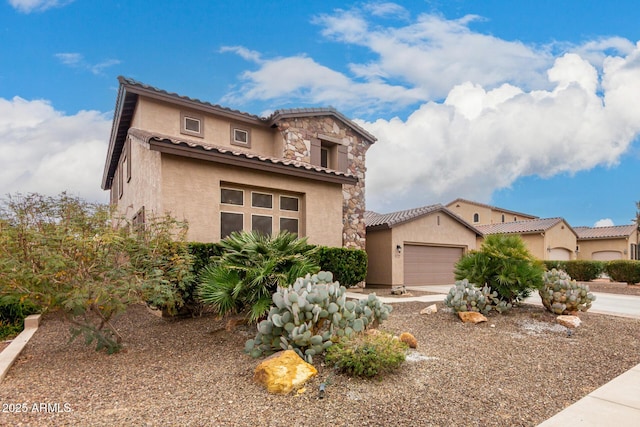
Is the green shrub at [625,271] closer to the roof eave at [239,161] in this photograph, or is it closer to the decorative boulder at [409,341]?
the roof eave at [239,161]

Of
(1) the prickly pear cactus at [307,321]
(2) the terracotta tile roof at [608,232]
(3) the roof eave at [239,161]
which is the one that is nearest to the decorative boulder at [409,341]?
(1) the prickly pear cactus at [307,321]

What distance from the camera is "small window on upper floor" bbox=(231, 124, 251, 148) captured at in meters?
14.7

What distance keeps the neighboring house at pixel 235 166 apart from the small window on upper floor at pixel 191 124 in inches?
1.4

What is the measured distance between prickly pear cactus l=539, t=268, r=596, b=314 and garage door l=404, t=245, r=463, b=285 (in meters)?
8.80

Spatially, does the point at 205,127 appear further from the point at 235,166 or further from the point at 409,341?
the point at 409,341

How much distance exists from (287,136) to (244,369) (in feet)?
36.8

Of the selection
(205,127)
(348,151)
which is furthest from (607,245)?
(205,127)

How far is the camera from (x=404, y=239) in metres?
17.3

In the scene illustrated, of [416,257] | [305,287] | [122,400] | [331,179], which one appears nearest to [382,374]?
[305,287]

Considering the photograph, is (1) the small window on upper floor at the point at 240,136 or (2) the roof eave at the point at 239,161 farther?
(1) the small window on upper floor at the point at 240,136

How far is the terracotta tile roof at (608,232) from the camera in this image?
32.2m

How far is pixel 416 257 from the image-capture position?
18.0 meters

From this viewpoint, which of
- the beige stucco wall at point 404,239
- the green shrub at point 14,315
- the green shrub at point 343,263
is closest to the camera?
the green shrub at point 14,315

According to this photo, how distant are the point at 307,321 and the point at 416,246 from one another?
1373cm
